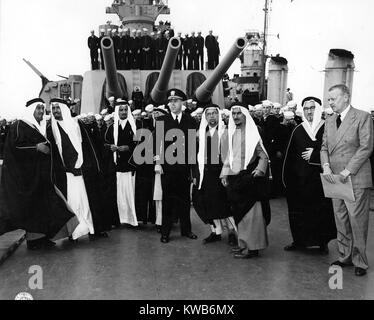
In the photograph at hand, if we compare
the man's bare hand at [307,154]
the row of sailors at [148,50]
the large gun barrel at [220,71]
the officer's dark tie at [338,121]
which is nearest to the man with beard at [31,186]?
the man's bare hand at [307,154]

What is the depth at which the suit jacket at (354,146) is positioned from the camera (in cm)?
412

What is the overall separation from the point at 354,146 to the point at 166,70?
217 inches

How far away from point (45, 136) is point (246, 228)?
2.61 metres

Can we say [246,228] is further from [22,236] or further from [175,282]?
[22,236]

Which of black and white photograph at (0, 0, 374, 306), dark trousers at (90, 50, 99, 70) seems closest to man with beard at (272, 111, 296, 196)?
black and white photograph at (0, 0, 374, 306)

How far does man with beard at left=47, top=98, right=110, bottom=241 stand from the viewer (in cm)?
547

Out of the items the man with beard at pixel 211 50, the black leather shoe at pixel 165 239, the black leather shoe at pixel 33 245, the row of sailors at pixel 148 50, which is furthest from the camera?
the man with beard at pixel 211 50

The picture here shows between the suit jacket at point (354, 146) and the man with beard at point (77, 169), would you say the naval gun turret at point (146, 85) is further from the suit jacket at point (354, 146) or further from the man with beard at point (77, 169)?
the suit jacket at point (354, 146)

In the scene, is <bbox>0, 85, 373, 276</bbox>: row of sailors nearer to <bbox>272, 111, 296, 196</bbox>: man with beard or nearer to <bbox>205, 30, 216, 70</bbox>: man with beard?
<bbox>272, 111, 296, 196</bbox>: man with beard

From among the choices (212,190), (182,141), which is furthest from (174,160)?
(212,190)

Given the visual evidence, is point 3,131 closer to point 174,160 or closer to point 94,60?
point 94,60

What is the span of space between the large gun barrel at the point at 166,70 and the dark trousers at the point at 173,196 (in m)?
3.26

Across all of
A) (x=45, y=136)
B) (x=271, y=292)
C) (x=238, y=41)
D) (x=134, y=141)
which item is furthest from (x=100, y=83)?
(x=271, y=292)

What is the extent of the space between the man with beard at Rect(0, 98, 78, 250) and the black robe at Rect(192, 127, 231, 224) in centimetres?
159
